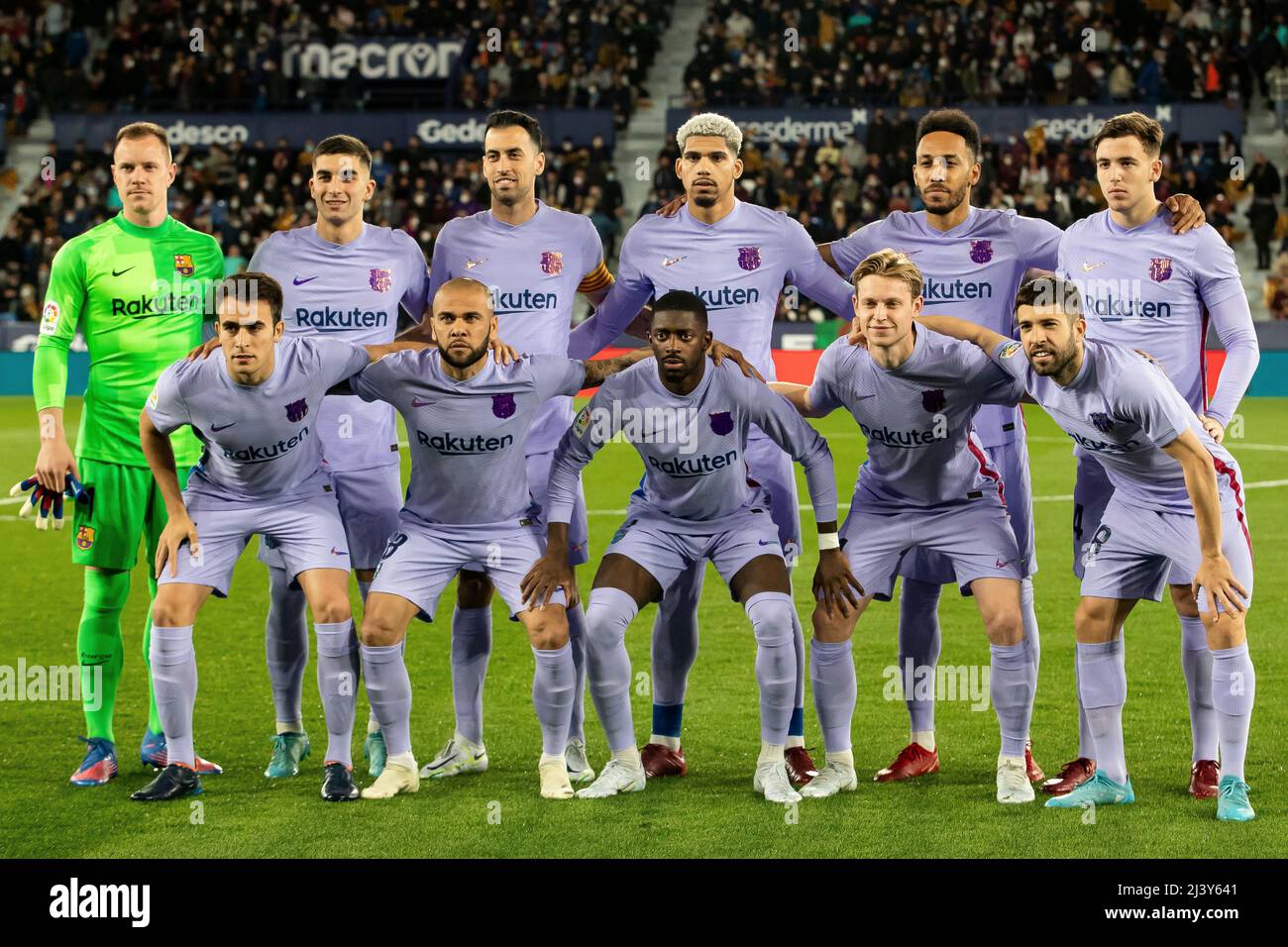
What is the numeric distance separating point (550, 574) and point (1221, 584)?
8.23ft

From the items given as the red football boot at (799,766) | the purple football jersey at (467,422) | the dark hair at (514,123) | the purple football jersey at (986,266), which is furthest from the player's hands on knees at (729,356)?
the red football boot at (799,766)

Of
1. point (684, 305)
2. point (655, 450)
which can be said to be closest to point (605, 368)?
point (655, 450)

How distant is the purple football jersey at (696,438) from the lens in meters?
6.65

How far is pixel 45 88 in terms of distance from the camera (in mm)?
34281

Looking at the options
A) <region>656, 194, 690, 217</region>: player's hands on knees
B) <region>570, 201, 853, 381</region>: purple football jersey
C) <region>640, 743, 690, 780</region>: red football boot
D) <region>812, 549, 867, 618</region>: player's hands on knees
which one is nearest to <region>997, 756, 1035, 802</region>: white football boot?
<region>812, 549, 867, 618</region>: player's hands on knees

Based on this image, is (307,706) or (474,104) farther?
(474,104)

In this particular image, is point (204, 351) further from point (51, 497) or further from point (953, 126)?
point (953, 126)

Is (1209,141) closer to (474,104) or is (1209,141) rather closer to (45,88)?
(474,104)

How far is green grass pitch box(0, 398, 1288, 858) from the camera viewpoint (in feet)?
19.1

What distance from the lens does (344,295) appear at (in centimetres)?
722

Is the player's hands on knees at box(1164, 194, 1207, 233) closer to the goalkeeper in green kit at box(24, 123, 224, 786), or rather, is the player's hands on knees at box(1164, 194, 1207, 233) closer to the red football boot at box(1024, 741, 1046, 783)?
the red football boot at box(1024, 741, 1046, 783)

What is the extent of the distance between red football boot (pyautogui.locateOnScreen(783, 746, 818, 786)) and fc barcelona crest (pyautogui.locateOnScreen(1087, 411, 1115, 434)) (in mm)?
1768
